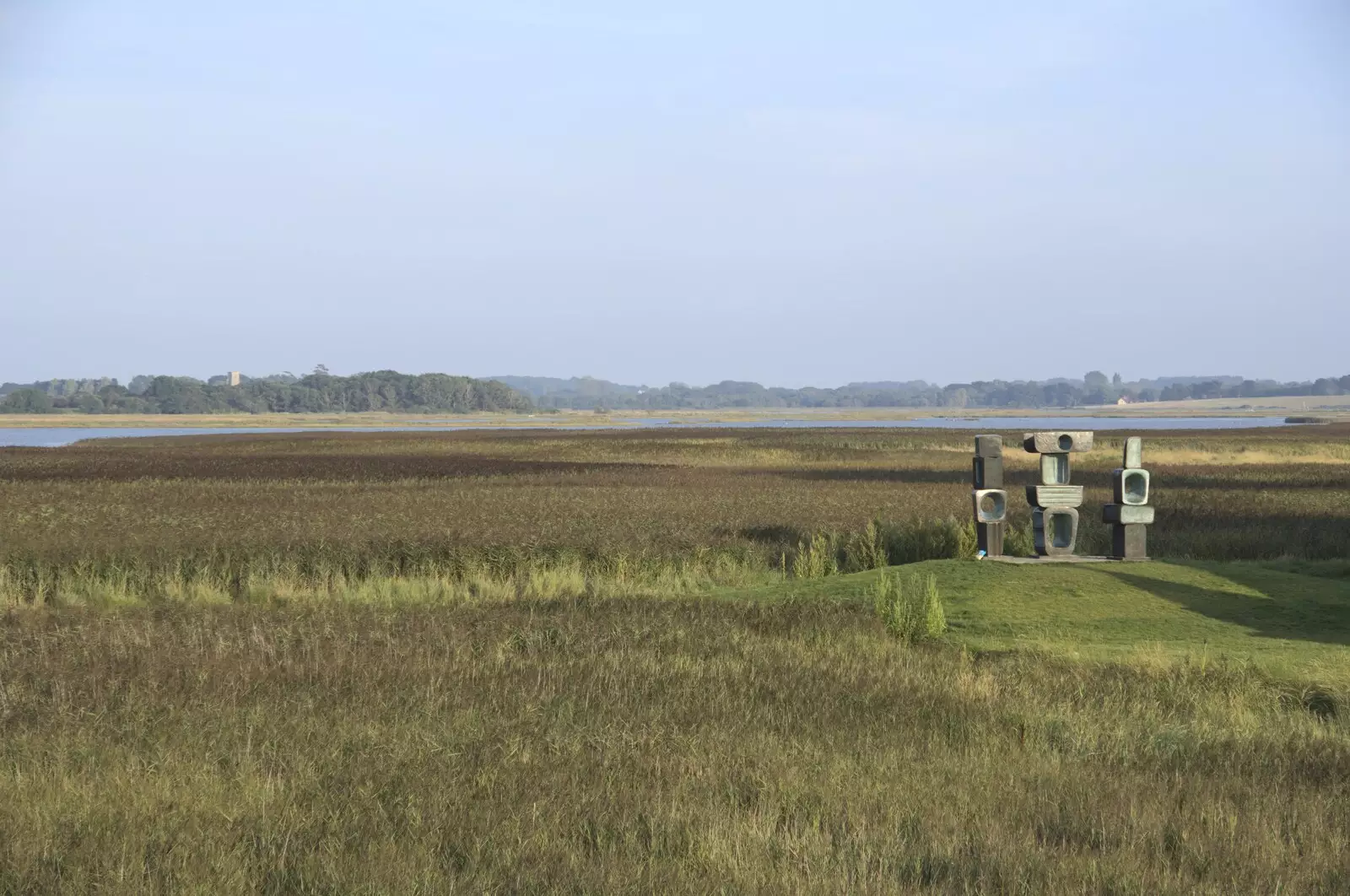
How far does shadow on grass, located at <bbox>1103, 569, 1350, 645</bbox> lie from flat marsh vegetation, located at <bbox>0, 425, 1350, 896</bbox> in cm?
7

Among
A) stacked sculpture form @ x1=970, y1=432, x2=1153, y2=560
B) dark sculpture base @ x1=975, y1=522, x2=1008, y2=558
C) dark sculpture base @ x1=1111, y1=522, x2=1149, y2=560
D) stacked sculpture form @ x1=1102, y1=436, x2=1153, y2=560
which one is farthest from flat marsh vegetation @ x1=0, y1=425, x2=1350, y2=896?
dark sculpture base @ x1=975, y1=522, x2=1008, y2=558

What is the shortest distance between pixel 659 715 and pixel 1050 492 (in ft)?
37.1

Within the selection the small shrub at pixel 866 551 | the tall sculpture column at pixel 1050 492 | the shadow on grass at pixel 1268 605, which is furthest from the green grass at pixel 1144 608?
the small shrub at pixel 866 551

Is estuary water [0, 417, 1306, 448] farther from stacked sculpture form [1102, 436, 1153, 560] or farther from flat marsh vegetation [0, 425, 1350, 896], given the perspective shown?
stacked sculpture form [1102, 436, 1153, 560]

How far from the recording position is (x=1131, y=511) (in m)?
18.6

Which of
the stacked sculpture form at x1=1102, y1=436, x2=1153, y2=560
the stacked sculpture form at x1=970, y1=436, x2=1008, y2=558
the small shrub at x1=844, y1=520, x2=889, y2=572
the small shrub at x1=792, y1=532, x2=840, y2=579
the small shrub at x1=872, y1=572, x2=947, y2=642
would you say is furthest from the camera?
the small shrub at x1=844, y1=520, x2=889, y2=572

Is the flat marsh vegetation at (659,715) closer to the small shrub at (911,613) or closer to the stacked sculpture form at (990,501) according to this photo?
the small shrub at (911,613)

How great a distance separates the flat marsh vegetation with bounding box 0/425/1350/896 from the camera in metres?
6.07

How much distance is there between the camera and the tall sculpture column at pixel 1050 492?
61.6 feet

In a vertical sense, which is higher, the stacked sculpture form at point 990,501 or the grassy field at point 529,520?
the stacked sculpture form at point 990,501

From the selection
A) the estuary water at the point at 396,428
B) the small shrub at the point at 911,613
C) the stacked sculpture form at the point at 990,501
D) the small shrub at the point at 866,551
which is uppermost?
the stacked sculpture form at the point at 990,501

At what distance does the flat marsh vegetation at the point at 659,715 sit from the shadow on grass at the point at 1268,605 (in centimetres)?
7

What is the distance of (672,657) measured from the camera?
11.8m

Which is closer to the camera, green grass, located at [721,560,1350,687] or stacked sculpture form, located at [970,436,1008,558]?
green grass, located at [721,560,1350,687]
